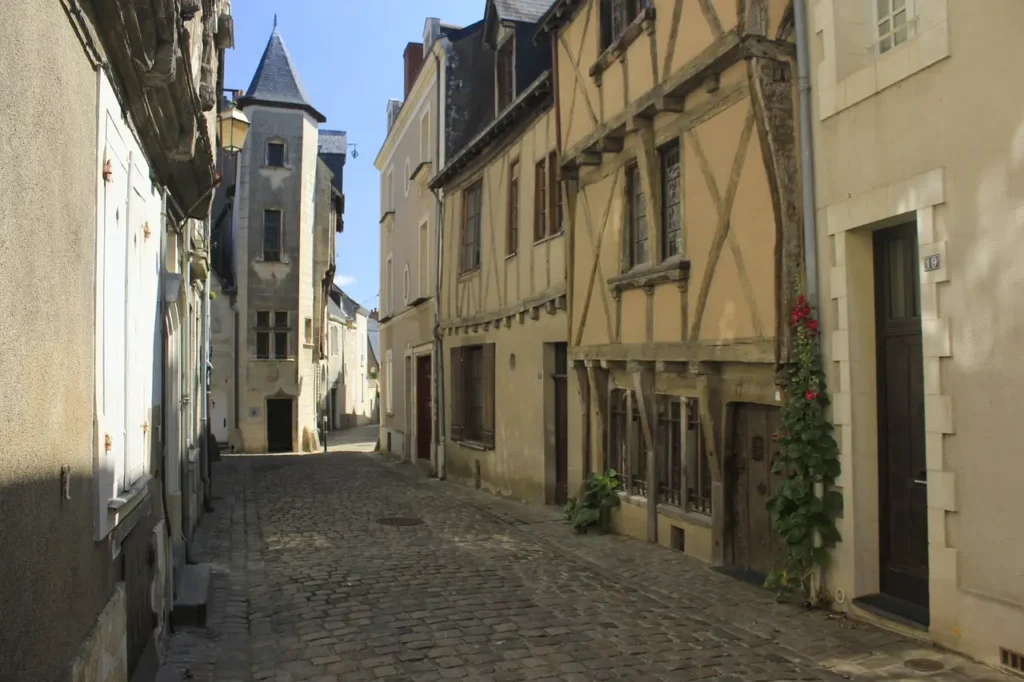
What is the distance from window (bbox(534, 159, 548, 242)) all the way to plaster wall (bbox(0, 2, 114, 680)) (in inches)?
351

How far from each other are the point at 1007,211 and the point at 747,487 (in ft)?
11.5

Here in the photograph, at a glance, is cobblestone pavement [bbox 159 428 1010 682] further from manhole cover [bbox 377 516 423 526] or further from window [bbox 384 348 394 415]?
window [bbox 384 348 394 415]

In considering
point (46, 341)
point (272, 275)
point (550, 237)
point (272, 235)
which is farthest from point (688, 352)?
point (272, 235)

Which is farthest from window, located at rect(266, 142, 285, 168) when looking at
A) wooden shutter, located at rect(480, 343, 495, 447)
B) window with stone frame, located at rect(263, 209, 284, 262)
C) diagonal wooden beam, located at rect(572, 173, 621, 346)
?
diagonal wooden beam, located at rect(572, 173, 621, 346)

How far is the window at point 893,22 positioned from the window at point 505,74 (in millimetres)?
8812

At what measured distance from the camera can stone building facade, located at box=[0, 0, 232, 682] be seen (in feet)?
8.11

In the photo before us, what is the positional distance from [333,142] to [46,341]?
3551cm

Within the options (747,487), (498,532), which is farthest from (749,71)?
(498,532)

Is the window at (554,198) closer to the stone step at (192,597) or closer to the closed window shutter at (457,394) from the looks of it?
the closed window shutter at (457,394)

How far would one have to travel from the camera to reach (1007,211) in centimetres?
469

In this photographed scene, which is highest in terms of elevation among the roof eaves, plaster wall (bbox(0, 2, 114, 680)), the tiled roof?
the tiled roof

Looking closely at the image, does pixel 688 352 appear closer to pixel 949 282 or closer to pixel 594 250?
pixel 594 250

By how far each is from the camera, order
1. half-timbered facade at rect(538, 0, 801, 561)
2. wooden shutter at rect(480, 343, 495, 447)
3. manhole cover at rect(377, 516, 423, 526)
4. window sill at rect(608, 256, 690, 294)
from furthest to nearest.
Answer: wooden shutter at rect(480, 343, 495, 447) < manhole cover at rect(377, 516, 423, 526) < window sill at rect(608, 256, 690, 294) < half-timbered facade at rect(538, 0, 801, 561)

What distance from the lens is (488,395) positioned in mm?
14516
